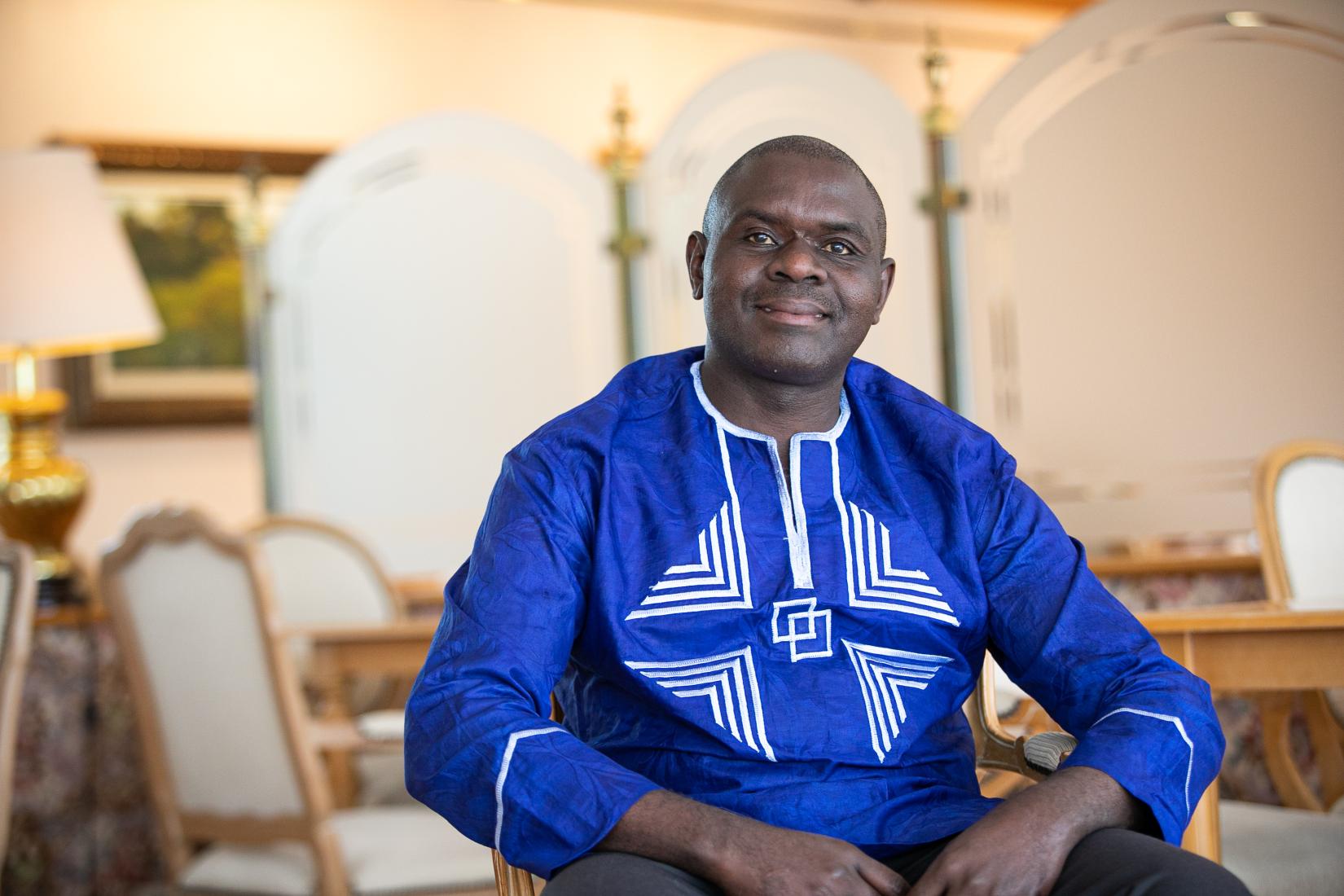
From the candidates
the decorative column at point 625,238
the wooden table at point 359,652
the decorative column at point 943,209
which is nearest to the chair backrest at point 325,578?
the wooden table at point 359,652

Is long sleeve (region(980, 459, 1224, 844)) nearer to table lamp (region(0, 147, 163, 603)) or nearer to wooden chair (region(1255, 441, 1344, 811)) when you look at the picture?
wooden chair (region(1255, 441, 1344, 811))

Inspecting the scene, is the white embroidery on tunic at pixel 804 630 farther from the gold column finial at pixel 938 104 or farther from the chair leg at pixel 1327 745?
the gold column finial at pixel 938 104

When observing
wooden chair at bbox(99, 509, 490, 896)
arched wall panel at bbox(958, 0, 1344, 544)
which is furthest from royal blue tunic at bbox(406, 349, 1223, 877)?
arched wall panel at bbox(958, 0, 1344, 544)

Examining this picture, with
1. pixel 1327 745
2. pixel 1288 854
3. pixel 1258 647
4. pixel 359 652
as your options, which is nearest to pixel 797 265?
pixel 1258 647

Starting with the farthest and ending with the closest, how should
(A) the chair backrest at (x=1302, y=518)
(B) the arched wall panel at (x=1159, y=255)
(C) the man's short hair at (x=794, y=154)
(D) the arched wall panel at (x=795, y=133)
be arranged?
1. (D) the arched wall panel at (x=795, y=133)
2. (B) the arched wall panel at (x=1159, y=255)
3. (A) the chair backrest at (x=1302, y=518)
4. (C) the man's short hair at (x=794, y=154)

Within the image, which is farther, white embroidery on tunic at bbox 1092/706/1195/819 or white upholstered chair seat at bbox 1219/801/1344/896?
white upholstered chair seat at bbox 1219/801/1344/896

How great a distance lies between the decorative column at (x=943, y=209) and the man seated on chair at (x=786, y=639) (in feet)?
5.88

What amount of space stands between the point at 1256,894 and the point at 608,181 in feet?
8.46

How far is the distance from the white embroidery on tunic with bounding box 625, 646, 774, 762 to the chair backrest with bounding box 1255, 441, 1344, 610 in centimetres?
148

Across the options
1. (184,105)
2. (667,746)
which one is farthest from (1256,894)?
(184,105)

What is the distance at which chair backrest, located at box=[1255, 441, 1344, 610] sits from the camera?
257 centimetres

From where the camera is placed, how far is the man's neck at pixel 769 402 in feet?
→ 5.10

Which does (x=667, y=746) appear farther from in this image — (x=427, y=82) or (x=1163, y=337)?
(x=427, y=82)

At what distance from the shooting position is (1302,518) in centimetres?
261
